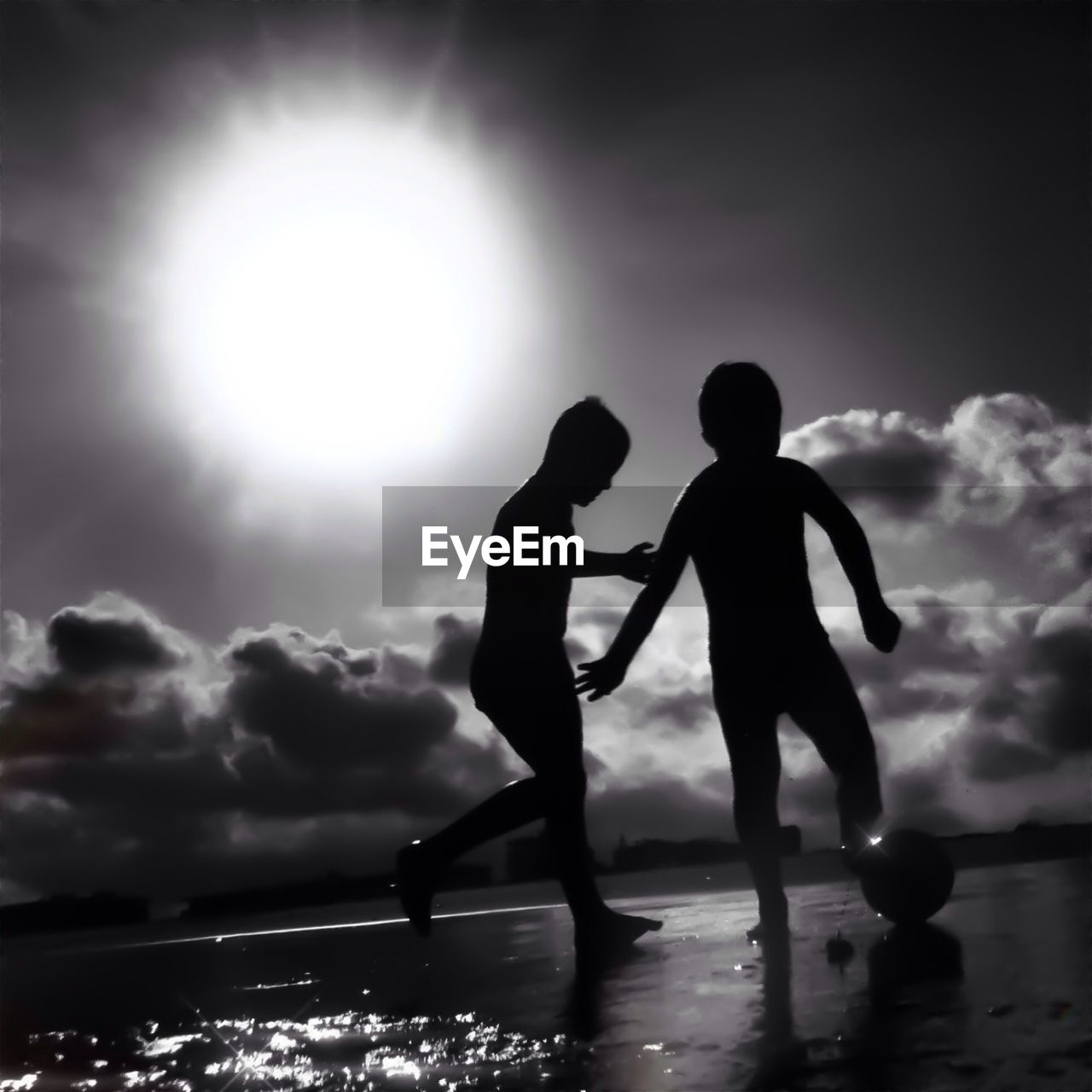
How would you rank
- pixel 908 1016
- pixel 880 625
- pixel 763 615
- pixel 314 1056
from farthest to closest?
pixel 880 625
pixel 763 615
pixel 314 1056
pixel 908 1016

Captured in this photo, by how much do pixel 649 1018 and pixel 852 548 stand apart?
2.74 metres

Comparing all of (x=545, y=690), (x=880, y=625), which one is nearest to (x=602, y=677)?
(x=545, y=690)

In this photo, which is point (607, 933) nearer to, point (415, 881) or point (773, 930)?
point (773, 930)

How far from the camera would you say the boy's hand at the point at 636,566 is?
541cm

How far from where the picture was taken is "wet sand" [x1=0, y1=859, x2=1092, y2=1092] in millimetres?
2705

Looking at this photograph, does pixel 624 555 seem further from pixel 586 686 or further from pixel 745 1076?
pixel 745 1076

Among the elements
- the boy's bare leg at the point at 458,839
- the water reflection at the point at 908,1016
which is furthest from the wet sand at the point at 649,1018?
the boy's bare leg at the point at 458,839

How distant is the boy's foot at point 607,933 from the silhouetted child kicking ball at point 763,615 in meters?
0.59

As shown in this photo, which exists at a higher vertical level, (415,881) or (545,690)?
(545,690)

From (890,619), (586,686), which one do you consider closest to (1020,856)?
(890,619)

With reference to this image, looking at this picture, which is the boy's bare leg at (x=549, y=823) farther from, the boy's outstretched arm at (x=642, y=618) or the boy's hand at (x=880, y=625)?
the boy's hand at (x=880, y=625)

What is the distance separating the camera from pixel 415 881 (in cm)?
533

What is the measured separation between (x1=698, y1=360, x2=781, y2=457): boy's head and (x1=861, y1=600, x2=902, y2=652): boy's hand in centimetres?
94

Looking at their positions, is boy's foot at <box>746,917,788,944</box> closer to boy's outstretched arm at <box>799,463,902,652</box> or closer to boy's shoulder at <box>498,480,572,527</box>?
boy's outstretched arm at <box>799,463,902,652</box>
